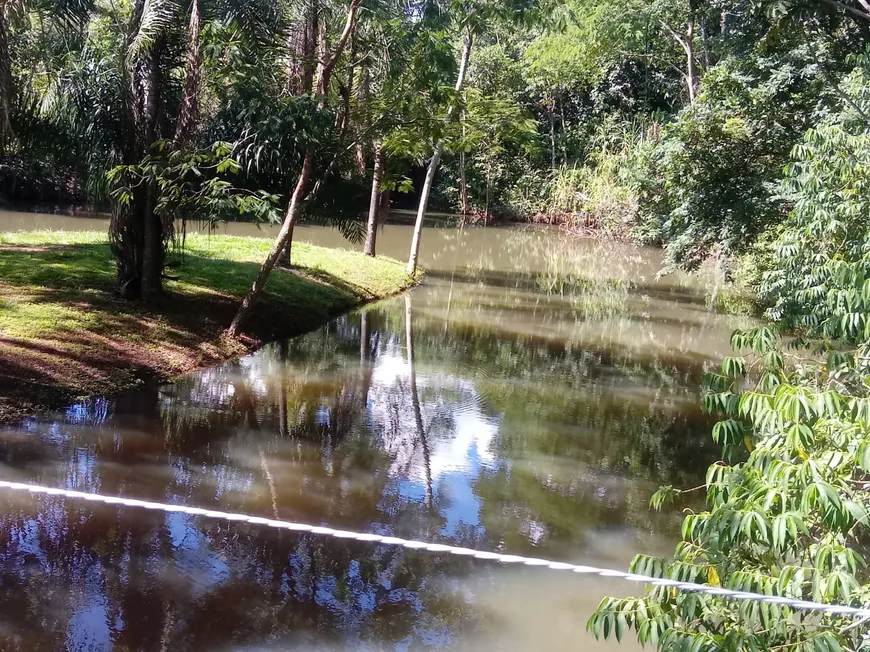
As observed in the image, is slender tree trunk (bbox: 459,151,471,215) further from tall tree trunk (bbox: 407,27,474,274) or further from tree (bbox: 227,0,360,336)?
tree (bbox: 227,0,360,336)

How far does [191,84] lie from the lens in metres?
9.71

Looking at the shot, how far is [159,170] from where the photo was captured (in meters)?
9.52

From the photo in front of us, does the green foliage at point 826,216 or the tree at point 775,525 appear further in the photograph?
the green foliage at point 826,216

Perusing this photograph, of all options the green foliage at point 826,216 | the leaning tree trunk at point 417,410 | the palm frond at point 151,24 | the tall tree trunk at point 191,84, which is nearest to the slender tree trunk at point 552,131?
the leaning tree trunk at point 417,410

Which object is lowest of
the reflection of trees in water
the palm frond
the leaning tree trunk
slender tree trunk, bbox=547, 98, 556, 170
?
the reflection of trees in water

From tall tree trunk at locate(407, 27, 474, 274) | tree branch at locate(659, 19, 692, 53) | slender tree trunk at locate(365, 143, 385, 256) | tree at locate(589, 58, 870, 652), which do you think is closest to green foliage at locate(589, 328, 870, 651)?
tree at locate(589, 58, 870, 652)

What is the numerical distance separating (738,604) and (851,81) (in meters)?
8.73

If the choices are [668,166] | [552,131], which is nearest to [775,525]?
[668,166]

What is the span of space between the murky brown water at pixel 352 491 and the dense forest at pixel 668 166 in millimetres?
1297

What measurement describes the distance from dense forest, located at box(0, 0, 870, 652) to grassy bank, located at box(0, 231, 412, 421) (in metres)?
0.63

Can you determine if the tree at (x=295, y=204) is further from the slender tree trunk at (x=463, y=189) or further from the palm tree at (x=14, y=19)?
the slender tree trunk at (x=463, y=189)

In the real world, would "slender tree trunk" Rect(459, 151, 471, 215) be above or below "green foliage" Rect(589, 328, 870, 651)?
above

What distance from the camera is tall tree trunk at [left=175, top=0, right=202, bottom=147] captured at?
9430 millimetres

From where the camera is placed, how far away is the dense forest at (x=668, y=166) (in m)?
2.82
